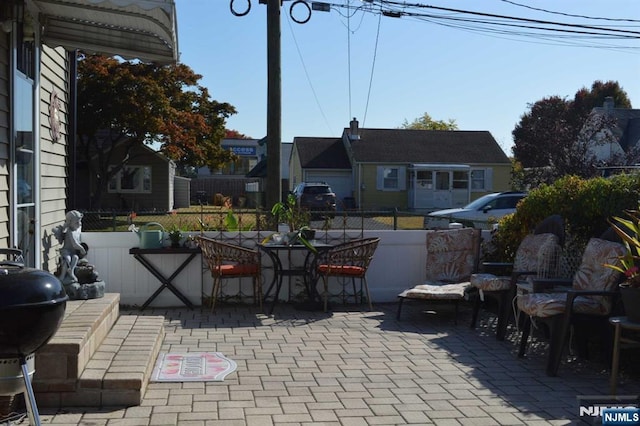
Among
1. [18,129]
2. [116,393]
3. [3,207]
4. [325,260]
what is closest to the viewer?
[116,393]

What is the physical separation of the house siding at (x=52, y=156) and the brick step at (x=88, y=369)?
212 cm

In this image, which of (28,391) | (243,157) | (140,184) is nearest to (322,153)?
(140,184)

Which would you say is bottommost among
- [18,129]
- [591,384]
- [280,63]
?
[591,384]

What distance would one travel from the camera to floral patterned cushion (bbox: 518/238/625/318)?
5.27m

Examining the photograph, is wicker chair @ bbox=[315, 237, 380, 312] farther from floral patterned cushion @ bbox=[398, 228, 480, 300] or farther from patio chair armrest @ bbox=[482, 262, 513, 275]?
patio chair armrest @ bbox=[482, 262, 513, 275]

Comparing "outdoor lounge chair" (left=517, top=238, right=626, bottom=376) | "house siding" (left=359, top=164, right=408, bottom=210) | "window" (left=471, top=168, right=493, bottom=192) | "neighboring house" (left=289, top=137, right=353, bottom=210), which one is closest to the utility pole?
"outdoor lounge chair" (left=517, top=238, right=626, bottom=376)

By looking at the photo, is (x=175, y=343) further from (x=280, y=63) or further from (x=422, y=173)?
(x=422, y=173)

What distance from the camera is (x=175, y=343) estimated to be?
20.4 ft

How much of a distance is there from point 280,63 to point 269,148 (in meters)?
1.20

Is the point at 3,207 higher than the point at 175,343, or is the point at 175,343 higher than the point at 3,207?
the point at 3,207

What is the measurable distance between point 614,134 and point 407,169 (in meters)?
9.19

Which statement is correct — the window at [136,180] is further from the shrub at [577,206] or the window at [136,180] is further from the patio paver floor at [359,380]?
the shrub at [577,206]

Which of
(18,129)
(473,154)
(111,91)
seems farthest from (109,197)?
(18,129)

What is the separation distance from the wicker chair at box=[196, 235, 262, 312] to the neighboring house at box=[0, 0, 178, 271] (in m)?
1.72
